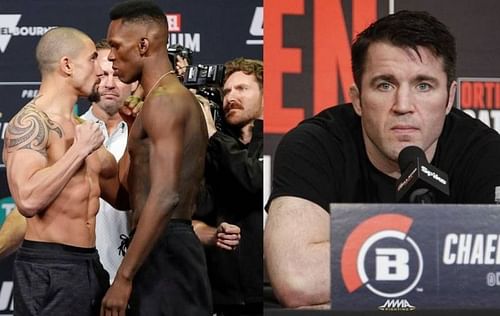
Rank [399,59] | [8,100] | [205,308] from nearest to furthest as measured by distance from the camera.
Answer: [399,59]
[205,308]
[8,100]

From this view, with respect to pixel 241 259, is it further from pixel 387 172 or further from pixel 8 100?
pixel 8 100

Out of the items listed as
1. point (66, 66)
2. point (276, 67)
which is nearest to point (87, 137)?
point (66, 66)

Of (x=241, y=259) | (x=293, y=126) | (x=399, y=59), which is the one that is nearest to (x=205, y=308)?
(x=241, y=259)

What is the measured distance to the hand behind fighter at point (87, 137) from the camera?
135 inches

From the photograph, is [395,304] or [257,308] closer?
[395,304]

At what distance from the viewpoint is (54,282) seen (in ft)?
11.0

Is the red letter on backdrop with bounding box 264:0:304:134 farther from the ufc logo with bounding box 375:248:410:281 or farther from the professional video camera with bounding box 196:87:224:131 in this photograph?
the professional video camera with bounding box 196:87:224:131

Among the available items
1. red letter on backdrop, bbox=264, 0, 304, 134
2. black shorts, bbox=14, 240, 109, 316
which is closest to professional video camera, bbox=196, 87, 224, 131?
black shorts, bbox=14, 240, 109, 316

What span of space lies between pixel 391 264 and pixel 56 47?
1.60 m

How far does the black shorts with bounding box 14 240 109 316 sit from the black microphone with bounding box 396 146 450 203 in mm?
1254

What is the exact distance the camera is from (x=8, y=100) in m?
4.22

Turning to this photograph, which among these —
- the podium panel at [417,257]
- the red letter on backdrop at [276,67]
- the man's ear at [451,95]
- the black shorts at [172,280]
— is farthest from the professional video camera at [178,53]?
the podium panel at [417,257]

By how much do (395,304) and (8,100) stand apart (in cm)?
216

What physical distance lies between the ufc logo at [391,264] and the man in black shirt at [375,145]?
17cm
